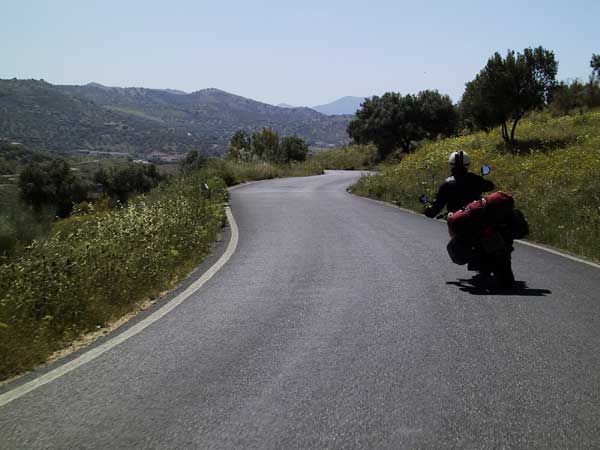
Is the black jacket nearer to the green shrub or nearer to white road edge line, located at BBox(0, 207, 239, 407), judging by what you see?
white road edge line, located at BBox(0, 207, 239, 407)

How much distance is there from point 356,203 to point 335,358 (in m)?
18.0

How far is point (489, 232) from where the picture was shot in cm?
805

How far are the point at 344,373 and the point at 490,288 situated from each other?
158 inches

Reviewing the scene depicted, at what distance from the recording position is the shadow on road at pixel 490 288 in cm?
796

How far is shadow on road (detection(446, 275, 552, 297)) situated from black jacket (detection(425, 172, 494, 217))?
1023mm

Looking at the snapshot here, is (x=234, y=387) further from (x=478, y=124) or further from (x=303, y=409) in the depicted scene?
(x=478, y=124)

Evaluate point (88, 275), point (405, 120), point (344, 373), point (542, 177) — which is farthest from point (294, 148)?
point (344, 373)

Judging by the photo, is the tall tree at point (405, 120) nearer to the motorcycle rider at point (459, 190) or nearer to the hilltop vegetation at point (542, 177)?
the hilltop vegetation at point (542, 177)

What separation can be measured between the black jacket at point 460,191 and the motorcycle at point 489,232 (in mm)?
447

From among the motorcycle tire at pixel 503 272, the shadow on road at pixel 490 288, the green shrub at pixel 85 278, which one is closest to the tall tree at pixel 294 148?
the green shrub at pixel 85 278

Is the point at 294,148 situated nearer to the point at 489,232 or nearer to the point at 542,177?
the point at 542,177

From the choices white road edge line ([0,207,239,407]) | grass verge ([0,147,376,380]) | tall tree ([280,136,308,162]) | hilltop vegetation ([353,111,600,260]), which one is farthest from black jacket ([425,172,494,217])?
tall tree ([280,136,308,162])

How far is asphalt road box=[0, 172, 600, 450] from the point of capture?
3.80 meters

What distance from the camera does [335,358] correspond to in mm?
5285
